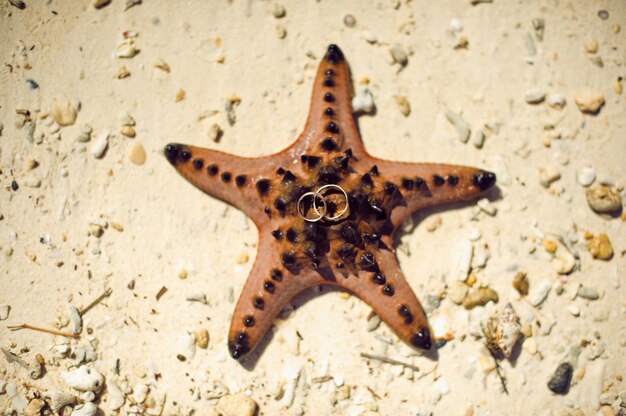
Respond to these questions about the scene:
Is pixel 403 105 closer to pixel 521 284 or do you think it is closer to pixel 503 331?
pixel 521 284

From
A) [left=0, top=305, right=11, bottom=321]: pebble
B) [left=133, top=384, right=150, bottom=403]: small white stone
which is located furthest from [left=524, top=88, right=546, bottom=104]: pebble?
[left=0, top=305, right=11, bottom=321]: pebble

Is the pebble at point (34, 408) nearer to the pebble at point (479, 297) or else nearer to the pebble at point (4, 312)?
the pebble at point (4, 312)

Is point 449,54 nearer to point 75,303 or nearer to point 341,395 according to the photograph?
point 341,395

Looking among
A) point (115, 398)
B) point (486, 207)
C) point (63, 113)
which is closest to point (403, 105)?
point (486, 207)

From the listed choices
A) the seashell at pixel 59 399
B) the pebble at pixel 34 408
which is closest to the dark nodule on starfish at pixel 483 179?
the seashell at pixel 59 399

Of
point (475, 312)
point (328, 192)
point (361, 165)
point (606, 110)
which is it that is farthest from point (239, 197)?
point (606, 110)
